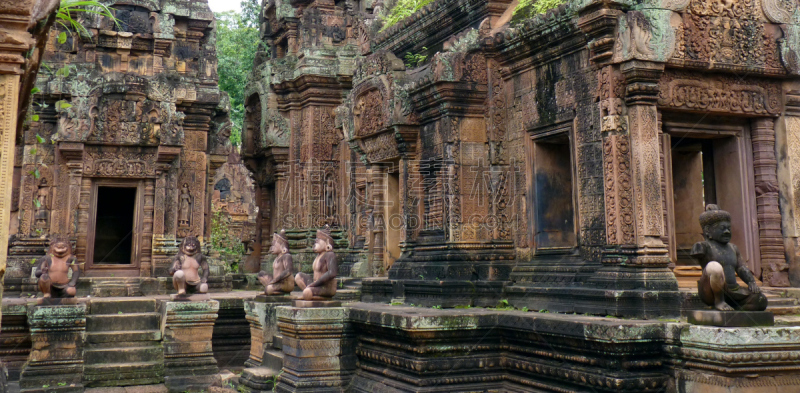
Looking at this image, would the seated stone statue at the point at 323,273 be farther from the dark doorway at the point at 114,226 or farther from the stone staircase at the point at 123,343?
the dark doorway at the point at 114,226

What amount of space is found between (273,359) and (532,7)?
16.6 feet

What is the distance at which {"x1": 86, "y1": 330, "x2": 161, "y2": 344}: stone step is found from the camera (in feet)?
32.8

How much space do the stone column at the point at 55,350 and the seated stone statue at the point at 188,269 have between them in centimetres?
129

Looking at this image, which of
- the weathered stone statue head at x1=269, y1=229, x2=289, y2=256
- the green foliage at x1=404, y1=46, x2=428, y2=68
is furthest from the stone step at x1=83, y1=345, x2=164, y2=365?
the green foliage at x1=404, y1=46, x2=428, y2=68

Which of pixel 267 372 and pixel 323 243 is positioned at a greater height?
pixel 323 243

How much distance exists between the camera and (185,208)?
528 inches

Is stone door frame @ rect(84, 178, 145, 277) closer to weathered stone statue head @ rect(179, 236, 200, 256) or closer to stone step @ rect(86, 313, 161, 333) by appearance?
stone step @ rect(86, 313, 161, 333)

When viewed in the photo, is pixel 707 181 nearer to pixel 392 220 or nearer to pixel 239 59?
pixel 392 220

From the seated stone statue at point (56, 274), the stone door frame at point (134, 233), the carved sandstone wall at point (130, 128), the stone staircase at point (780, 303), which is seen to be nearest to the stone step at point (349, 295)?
the seated stone statue at point (56, 274)

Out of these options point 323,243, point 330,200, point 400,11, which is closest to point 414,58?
point 400,11

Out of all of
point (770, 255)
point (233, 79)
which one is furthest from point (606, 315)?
point (233, 79)

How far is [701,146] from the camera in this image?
7.61 metres

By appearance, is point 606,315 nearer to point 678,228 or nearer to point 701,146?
point 678,228

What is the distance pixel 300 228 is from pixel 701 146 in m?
8.04
